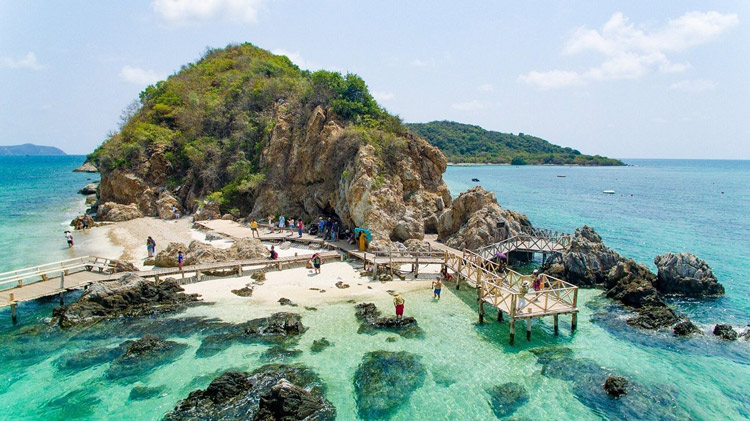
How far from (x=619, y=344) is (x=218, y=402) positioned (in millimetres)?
16134

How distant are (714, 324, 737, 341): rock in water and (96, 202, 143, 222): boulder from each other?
153 ft

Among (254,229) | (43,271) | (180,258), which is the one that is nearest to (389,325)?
(180,258)

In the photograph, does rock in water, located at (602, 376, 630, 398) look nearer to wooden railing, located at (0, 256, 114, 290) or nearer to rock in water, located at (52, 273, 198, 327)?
rock in water, located at (52, 273, 198, 327)

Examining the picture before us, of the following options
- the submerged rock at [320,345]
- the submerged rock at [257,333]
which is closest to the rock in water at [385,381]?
the submerged rock at [320,345]

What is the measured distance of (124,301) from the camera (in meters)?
20.3

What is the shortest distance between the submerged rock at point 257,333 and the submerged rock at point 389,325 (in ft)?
9.10

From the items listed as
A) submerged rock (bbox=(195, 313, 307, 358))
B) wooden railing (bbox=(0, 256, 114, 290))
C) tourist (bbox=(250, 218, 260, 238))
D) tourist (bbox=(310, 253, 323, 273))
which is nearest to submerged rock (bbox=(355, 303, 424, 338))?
submerged rock (bbox=(195, 313, 307, 358))

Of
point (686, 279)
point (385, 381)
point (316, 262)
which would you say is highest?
point (316, 262)

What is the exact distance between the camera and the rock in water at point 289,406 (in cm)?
1220

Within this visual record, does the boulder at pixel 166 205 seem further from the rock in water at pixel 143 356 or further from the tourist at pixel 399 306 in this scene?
the tourist at pixel 399 306

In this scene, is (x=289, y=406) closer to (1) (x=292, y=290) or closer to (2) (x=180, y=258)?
(1) (x=292, y=290)

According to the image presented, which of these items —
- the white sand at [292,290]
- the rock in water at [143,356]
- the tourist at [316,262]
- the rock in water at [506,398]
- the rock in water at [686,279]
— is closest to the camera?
the rock in water at [506,398]

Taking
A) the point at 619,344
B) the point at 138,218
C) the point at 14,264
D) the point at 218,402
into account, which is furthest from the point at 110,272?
the point at 619,344

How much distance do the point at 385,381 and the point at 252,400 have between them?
452 centimetres
